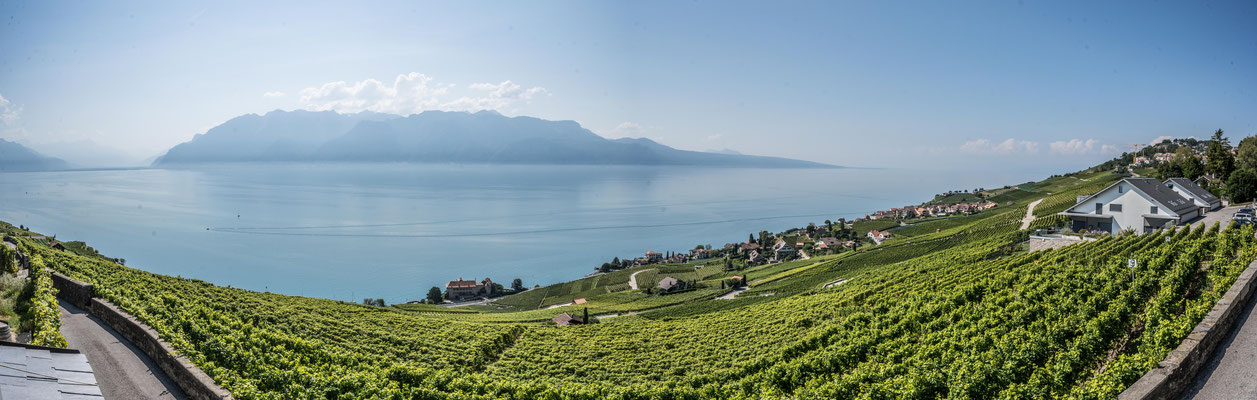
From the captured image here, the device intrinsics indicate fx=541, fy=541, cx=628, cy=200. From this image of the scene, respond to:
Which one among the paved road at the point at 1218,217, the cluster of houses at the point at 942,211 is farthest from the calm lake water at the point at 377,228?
the paved road at the point at 1218,217

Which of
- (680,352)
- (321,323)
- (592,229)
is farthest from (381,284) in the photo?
(680,352)

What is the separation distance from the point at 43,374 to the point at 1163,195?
3972 cm

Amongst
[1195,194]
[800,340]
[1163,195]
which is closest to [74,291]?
[800,340]

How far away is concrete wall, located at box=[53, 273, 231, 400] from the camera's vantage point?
7887 millimetres

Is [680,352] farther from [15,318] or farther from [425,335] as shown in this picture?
[15,318]

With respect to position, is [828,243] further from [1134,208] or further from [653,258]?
[1134,208]

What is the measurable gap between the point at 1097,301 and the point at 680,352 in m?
10.9

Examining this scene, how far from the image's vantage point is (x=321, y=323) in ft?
63.9

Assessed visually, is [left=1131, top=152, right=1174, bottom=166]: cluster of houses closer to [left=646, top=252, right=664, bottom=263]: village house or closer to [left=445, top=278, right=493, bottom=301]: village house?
[left=646, top=252, right=664, bottom=263]: village house

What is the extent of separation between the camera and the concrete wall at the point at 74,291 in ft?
40.8

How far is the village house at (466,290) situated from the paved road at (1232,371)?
5972cm

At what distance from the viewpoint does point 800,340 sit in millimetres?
14836

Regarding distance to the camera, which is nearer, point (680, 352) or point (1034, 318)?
point (1034, 318)

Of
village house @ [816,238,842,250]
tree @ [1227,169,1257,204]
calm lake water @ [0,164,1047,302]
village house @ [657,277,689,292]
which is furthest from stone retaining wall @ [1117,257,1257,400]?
calm lake water @ [0,164,1047,302]
